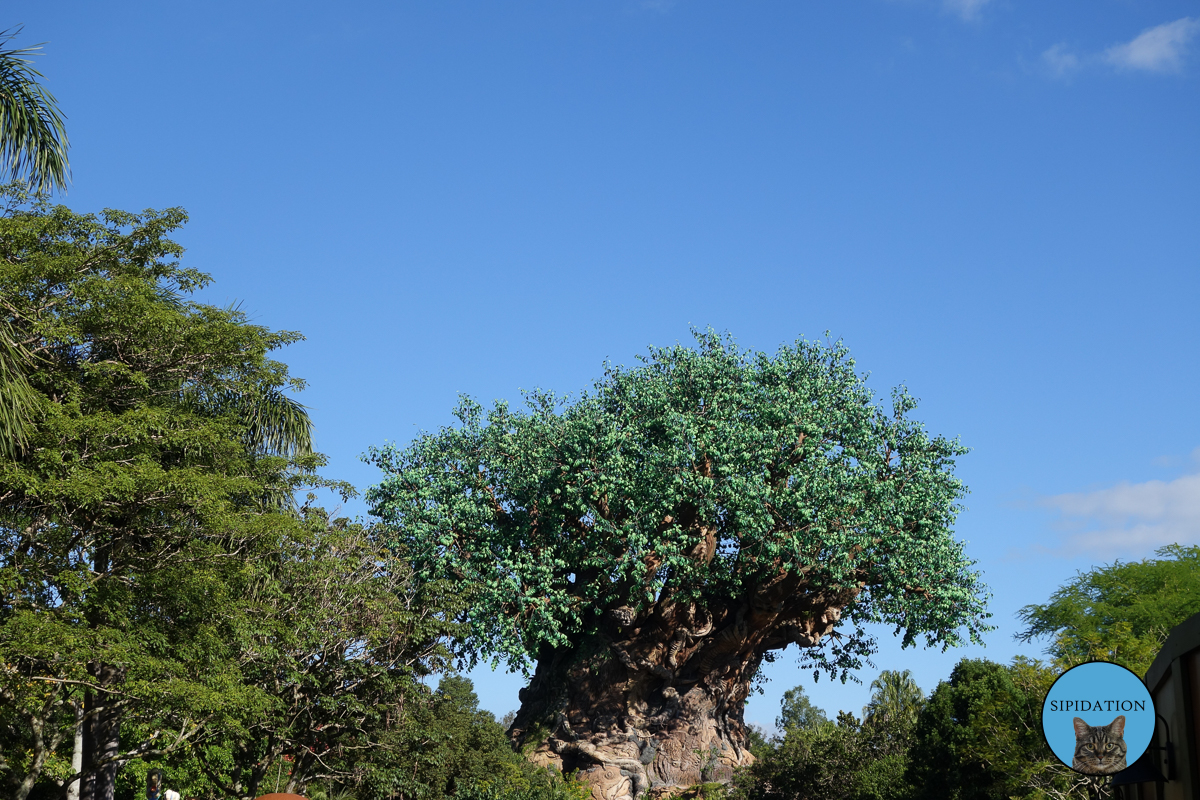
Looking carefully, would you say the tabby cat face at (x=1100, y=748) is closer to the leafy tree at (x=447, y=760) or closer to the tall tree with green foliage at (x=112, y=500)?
the tall tree with green foliage at (x=112, y=500)

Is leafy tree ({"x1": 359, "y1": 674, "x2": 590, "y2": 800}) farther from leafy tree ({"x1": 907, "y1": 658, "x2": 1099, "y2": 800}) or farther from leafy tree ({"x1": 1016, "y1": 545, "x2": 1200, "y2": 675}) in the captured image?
leafy tree ({"x1": 1016, "y1": 545, "x2": 1200, "y2": 675})

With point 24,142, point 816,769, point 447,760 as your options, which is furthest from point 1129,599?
point 24,142

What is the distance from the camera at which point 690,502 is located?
30828 millimetres

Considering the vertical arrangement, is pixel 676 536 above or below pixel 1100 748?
above

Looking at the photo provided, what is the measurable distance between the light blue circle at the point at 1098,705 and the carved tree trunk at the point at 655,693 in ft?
77.1

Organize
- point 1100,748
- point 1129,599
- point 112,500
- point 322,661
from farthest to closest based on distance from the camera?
point 1129,599
point 322,661
point 112,500
point 1100,748

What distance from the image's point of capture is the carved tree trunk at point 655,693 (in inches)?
1286

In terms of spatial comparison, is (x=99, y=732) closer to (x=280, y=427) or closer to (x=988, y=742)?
(x=280, y=427)

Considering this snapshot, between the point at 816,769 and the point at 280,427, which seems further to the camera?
the point at 816,769

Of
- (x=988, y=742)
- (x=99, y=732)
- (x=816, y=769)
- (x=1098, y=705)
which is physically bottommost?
(x=816, y=769)

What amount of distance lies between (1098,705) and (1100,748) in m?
0.34

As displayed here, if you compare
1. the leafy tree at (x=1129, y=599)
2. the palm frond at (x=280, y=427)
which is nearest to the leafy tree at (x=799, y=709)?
the leafy tree at (x=1129, y=599)

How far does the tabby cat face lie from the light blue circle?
0.04 meters

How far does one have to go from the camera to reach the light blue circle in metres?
8.28
